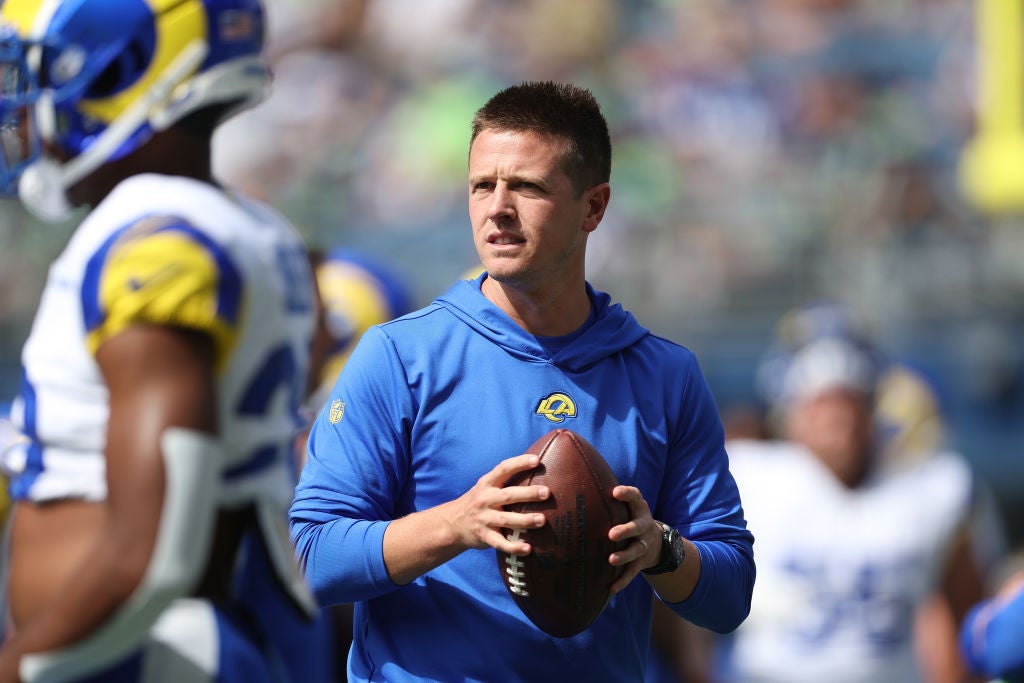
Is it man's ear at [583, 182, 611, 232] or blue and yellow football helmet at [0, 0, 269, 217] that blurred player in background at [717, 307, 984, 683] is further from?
blue and yellow football helmet at [0, 0, 269, 217]

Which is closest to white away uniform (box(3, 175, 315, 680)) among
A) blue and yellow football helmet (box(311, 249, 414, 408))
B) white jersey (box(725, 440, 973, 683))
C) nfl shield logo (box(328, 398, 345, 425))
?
nfl shield logo (box(328, 398, 345, 425))

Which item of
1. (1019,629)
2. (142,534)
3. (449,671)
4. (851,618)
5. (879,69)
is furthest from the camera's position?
(879,69)

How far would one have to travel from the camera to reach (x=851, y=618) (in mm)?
6262

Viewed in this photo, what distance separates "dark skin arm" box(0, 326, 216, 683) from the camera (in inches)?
91.9

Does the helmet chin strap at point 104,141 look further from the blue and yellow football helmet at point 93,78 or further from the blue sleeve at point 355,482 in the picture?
the blue sleeve at point 355,482

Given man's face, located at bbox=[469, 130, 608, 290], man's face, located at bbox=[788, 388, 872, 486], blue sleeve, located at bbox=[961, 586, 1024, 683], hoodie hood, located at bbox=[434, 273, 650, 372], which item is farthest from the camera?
man's face, located at bbox=[788, 388, 872, 486]

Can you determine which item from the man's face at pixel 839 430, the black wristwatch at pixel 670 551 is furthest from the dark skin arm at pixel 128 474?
the man's face at pixel 839 430

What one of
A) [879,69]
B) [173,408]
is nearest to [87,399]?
[173,408]

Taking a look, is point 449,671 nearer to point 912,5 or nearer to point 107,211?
A: point 107,211

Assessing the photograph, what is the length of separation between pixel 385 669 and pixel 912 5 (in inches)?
503

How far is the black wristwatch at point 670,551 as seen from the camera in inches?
99.4

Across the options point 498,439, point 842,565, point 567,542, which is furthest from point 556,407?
point 842,565

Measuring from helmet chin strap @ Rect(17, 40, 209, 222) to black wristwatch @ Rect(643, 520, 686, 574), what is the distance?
3.79ft

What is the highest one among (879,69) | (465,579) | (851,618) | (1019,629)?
(879,69)
